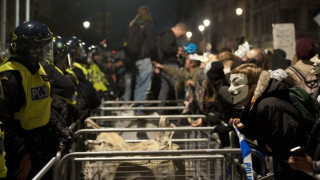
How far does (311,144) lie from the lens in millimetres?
3699

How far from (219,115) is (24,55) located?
9.98 ft

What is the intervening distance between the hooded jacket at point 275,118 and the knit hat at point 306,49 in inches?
103

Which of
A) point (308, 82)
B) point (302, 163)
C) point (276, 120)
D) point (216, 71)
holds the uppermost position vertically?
point (216, 71)

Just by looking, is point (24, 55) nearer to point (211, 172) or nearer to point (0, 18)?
point (211, 172)

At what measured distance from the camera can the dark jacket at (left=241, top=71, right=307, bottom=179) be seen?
13.6ft

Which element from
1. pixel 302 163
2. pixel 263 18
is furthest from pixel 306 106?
pixel 263 18

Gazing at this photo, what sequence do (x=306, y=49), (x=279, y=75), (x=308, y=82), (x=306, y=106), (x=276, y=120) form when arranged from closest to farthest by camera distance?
(x=276, y=120) < (x=306, y=106) < (x=279, y=75) < (x=308, y=82) < (x=306, y=49)

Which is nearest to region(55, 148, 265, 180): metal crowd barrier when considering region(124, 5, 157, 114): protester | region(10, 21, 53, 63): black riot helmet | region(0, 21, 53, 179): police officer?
region(0, 21, 53, 179): police officer

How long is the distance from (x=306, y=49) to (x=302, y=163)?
3381 millimetres

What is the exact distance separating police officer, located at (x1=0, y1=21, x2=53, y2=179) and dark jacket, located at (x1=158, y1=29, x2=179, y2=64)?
23.4 ft

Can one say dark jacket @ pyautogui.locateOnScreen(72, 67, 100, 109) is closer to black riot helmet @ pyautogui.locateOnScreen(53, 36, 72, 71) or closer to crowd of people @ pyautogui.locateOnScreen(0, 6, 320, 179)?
crowd of people @ pyautogui.locateOnScreen(0, 6, 320, 179)

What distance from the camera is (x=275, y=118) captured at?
4.13 metres

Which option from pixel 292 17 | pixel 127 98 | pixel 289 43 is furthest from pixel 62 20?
pixel 289 43

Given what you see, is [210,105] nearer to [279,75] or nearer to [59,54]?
[59,54]
